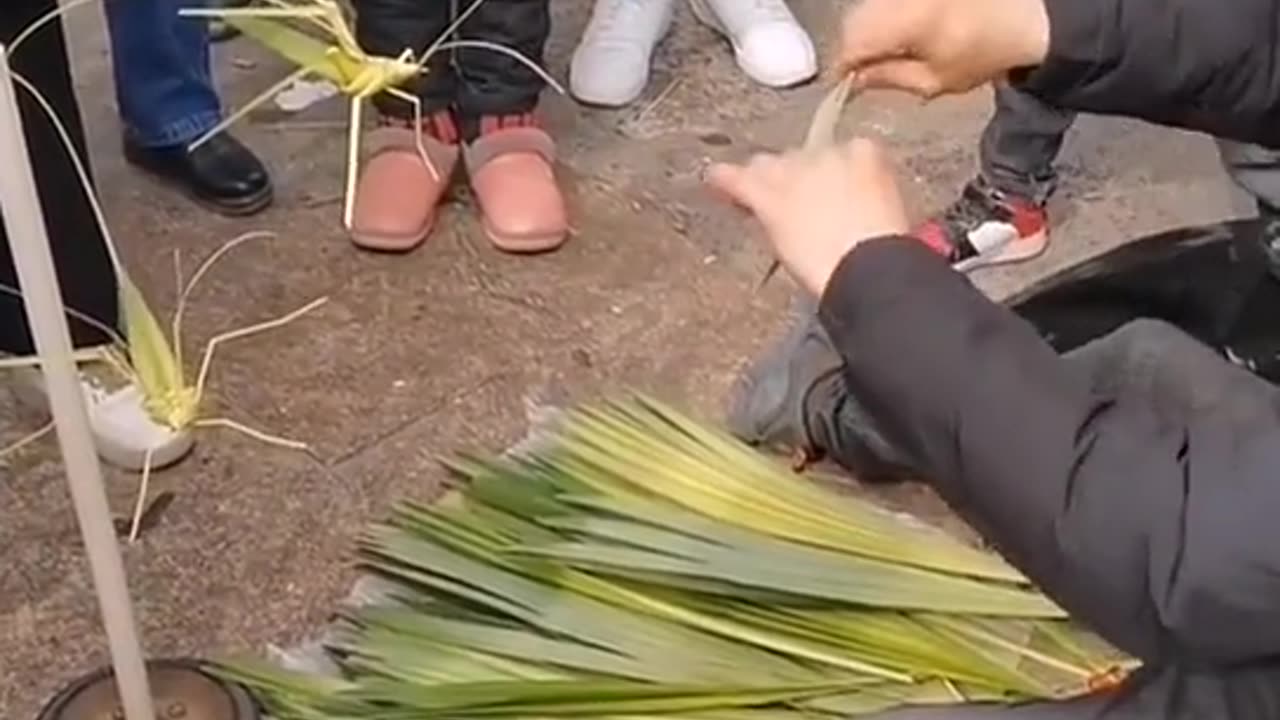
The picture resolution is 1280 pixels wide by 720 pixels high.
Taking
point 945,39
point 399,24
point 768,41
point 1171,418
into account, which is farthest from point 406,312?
point 1171,418

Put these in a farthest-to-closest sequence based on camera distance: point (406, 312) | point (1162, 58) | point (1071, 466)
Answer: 1. point (406, 312)
2. point (1162, 58)
3. point (1071, 466)

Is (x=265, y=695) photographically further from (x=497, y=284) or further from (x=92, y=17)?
(x=92, y=17)

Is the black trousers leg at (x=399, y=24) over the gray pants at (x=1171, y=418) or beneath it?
beneath

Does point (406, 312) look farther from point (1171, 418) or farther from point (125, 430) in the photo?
point (1171, 418)

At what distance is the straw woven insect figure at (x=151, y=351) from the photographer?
140cm

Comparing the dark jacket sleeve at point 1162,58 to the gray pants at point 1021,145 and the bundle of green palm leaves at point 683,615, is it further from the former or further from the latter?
the gray pants at point 1021,145

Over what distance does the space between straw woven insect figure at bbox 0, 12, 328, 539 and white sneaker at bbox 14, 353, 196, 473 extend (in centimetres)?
1

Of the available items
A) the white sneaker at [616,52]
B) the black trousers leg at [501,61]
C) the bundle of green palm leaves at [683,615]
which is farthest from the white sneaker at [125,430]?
the white sneaker at [616,52]

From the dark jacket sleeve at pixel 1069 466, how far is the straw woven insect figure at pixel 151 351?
536mm

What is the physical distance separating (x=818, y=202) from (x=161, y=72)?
1.02 metres

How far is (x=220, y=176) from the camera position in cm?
201

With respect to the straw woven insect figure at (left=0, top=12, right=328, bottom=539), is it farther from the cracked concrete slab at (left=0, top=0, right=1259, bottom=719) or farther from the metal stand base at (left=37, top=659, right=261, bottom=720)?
the metal stand base at (left=37, top=659, right=261, bottom=720)

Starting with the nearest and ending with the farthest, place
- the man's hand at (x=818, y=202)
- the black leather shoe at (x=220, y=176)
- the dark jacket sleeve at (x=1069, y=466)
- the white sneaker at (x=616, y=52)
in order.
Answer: the dark jacket sleeve at (x=1069, y=466) → the man's hand at (x=818, y=202) → the black leather shoe at (x=220, y=176) → the white sneaker at (x=616, y=52)

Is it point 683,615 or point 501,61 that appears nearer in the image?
point 683,615
